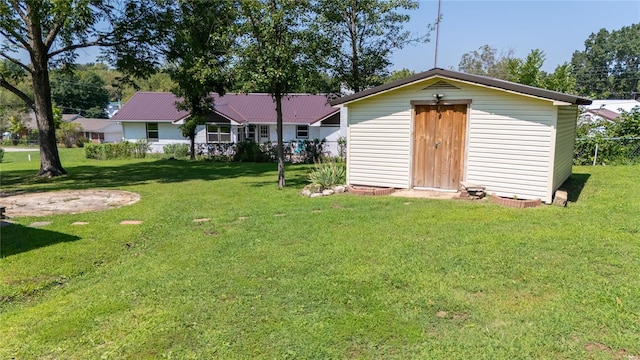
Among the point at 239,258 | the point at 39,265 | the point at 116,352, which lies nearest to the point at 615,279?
the point at 239,258

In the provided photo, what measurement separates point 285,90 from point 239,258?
6260 mm

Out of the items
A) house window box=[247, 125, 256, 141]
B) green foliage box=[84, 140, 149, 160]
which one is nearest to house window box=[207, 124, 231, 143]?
house window box=[247, 125, 256, 141]

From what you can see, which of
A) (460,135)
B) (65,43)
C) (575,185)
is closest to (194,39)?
(65,43)

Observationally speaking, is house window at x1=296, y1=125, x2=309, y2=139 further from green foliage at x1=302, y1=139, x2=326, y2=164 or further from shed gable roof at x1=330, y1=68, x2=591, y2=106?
shed gable roof at x1=330, y1=68, x2=591, y2=106

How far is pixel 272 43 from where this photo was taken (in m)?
9.77

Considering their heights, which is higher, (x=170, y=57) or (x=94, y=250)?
(x=170, y=57)

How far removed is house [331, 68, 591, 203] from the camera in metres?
8.09

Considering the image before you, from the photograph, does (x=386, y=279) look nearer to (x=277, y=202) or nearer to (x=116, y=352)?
(x=116, y=352)

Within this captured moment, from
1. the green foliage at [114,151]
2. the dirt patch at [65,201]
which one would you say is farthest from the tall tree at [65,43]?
the green foliage at [114,151]

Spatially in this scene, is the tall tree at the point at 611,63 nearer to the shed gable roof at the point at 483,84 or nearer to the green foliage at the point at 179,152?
the green foliage at the point at 179,152

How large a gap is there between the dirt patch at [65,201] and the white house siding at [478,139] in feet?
18.5

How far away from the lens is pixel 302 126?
30.2 meters

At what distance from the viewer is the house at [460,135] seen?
→ 8094 mm

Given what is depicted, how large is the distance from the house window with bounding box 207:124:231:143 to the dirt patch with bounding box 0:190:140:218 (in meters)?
18.0
